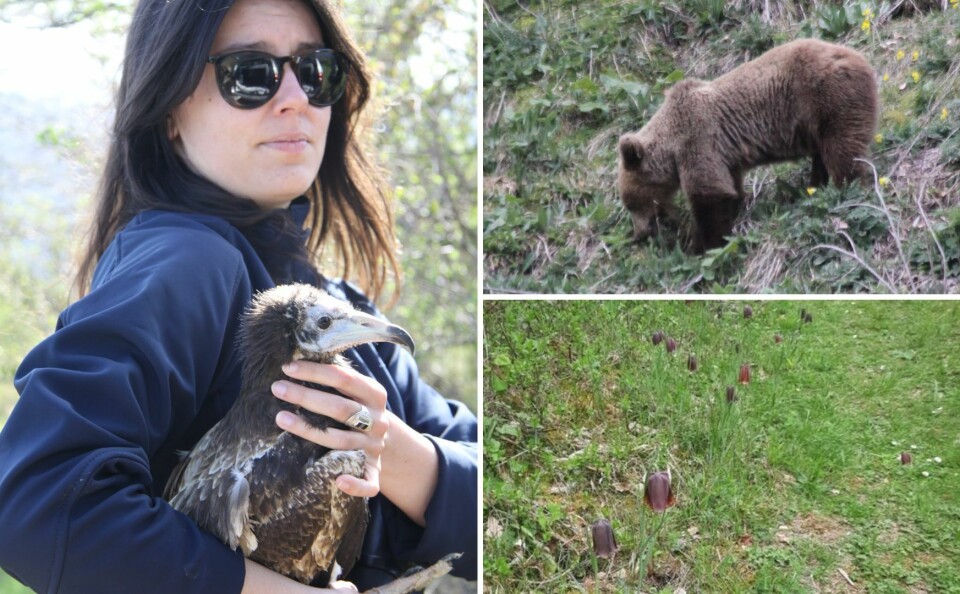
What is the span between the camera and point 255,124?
2029 millimetres

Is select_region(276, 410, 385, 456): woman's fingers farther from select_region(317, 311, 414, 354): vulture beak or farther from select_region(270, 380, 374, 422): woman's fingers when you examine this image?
select_region(317, 311, 414, 354): vulture beak

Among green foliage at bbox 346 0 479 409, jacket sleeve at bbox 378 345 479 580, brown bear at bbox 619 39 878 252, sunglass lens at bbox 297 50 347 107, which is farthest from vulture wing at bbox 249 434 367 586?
green foliage at bbox 346 0 479 409

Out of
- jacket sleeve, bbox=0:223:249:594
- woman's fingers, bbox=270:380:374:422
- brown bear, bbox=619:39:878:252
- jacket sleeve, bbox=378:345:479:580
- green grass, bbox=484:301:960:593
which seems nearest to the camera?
jacket sleeve, bbox=0:223:249:594

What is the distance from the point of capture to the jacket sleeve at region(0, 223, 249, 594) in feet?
4.58

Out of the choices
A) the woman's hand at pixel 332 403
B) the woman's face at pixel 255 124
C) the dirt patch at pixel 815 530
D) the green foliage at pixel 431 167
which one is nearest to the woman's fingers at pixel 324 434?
the woman's hand at pixel 332 403

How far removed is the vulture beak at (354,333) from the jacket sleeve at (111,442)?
25cm

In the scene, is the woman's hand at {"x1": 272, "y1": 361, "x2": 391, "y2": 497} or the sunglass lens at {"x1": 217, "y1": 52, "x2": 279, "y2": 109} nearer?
the woman's hand at {"x1": 272, "y1": 361, "x2": 391, "y2": 497}

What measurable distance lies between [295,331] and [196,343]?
0.21 m

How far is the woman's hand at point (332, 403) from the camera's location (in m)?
1.72

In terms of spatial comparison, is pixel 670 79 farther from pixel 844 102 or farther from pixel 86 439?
pixel 86 439

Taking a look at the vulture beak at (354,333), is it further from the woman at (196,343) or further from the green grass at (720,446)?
the green grass at (720,446)

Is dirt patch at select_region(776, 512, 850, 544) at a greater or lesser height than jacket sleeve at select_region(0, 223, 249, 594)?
lesser

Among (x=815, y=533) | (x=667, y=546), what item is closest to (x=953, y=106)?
(x=815, y=533)

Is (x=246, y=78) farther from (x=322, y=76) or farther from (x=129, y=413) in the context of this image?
(x=129, y=413)
